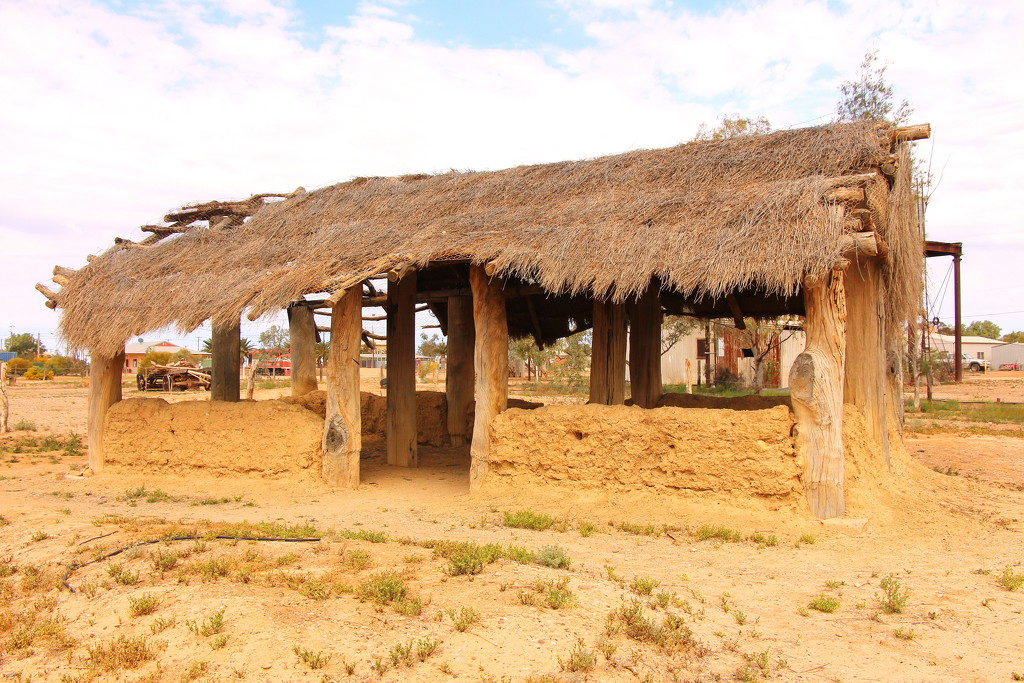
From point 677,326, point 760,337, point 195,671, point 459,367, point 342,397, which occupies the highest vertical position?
point 677,326

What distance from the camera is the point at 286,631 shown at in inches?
153

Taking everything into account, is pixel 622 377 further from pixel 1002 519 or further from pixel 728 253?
pixel 1002 519

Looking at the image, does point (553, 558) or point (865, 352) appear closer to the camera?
point (553, 558)

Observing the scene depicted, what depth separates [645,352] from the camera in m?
9.93

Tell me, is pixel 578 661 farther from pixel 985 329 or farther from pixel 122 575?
pixel 985 329

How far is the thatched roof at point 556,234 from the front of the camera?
6648 millimetres

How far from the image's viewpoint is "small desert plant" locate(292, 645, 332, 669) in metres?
3.57

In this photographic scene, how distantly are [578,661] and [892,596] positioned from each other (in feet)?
6.62

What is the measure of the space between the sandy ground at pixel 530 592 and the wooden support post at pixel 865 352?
74 centimetres

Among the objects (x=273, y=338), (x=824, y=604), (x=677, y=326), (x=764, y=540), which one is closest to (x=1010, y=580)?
(x=824, y=604)

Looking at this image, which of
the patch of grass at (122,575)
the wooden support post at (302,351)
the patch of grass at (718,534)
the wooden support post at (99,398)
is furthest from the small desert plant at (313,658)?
the wooden support post at (302,351)

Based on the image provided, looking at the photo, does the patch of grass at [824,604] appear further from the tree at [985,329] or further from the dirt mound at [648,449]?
the tree at [985,329]

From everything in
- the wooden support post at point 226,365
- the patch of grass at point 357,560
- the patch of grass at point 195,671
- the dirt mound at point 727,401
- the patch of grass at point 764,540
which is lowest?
the patch of grass at point 195,671

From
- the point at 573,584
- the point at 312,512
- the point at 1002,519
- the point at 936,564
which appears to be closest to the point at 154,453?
the point at 312,512
